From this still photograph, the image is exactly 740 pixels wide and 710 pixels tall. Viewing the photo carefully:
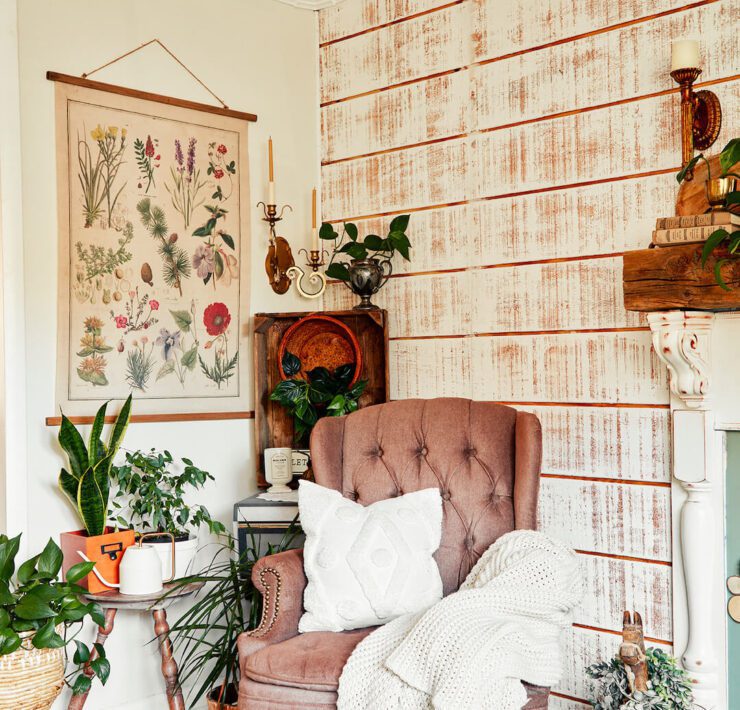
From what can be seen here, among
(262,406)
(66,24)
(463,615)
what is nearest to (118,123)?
(66,24)

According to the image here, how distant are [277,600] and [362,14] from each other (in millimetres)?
2410

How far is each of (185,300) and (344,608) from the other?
1.46m


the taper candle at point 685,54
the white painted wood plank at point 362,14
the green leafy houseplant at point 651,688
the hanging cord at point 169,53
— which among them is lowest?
the green leafy houseplant at point 651,688

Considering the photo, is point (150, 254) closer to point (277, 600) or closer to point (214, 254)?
point (214, 254)

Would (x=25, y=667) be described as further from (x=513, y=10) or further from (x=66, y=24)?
→ (x=513, y=10)

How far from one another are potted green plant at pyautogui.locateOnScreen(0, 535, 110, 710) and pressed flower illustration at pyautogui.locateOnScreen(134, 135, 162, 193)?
139 centimetres

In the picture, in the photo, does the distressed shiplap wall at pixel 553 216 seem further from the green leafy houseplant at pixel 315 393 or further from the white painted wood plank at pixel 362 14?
the green leafy houseplant at pixel 315 393

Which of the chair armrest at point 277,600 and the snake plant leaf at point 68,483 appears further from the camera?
the snake plant leaf at point 68,483

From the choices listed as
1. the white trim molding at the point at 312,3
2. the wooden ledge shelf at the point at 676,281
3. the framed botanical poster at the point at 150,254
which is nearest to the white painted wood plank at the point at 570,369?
the wooden ledge shelf at the point at 676,281

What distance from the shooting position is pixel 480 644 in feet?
6.98

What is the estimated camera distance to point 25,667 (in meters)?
2.60

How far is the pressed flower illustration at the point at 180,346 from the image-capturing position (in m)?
3.44

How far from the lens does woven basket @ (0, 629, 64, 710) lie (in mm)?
2570

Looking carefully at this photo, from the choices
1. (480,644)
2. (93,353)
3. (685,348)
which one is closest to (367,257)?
(93,353)
